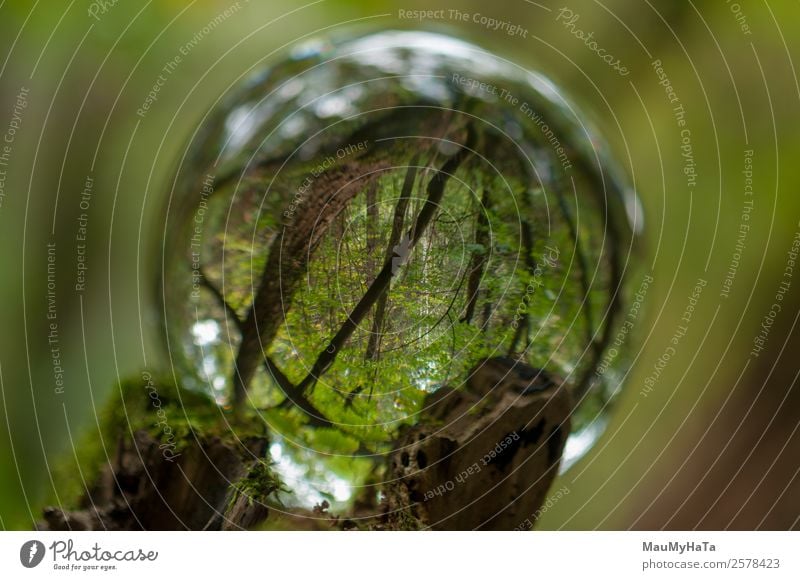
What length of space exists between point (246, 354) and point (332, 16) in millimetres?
411

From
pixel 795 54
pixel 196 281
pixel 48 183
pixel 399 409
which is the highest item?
pixel 795 54

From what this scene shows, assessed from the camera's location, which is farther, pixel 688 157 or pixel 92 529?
pixel 688 157

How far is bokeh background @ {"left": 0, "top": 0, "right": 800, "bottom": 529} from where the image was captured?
0.69 meters

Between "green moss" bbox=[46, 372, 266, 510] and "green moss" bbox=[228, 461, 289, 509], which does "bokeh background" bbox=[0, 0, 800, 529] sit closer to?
"green moss" bbox=[46, 372, 266, 510]

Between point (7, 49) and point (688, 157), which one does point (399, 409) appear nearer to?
point (688, 157)

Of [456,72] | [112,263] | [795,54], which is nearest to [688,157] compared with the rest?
[795,54]

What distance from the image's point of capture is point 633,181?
742mm

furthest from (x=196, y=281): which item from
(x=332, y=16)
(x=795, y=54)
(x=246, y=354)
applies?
(x=795, y=54)

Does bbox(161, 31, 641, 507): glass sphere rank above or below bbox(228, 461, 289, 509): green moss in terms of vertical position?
above

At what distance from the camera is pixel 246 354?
623 mm

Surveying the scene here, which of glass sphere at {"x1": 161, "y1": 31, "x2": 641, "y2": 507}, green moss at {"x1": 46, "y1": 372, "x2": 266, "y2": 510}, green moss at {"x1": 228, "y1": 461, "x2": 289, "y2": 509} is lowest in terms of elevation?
green moss at {"x1": 228, "y1": 461, "x2": 289, "y2": 509}

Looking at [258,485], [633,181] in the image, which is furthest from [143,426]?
[633,181]

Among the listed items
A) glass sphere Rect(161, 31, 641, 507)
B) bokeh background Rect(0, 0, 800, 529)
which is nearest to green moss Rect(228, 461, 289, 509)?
glass sphere Rect(161, 31, 641, 507)
